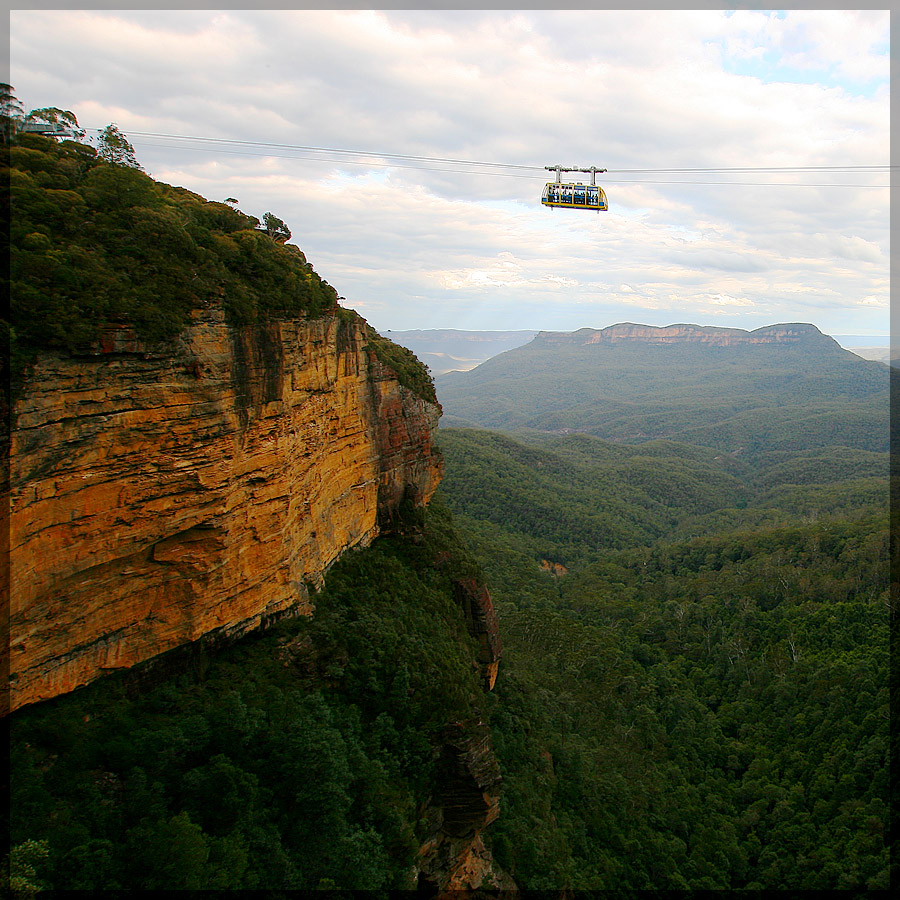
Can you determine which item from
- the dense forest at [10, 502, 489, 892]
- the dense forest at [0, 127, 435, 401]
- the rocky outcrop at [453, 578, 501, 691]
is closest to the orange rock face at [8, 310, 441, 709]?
the dense forest at [0, 127, 435, 401]

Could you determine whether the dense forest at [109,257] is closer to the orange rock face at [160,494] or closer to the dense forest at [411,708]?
the dense forest at [411,708]

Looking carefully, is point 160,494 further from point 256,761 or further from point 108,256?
point 256,761

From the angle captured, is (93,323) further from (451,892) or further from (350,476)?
A: (451,892)

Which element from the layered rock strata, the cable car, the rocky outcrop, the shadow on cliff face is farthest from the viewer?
the cable car

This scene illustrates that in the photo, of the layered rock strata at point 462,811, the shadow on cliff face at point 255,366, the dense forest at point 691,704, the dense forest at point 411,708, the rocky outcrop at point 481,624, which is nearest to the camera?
the dense forest at point 411,708

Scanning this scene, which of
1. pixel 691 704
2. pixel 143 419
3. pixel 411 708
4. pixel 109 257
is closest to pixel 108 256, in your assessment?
pixel 109 257

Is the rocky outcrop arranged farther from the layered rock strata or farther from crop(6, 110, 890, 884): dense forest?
the layered rock strata

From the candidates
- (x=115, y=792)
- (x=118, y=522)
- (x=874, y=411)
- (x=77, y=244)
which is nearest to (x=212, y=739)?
(x=115, y=792)

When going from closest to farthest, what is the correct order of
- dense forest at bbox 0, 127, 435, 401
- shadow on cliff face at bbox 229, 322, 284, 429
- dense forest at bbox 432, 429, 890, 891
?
1. dense forest at bbox 0, 127, 435, 401
2. shadow on cliff face at bbox 229, 322, 284, 429
3. dense forest at bbox 432, 429, 890, 891

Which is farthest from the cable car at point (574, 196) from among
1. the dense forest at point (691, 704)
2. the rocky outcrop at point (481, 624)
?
the dense forest at point (691, 704)
